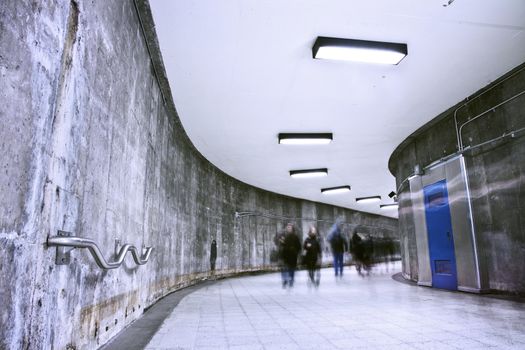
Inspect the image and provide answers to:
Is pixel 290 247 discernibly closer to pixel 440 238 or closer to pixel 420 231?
pixel 420 231

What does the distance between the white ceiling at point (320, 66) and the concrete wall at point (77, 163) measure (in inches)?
28.6

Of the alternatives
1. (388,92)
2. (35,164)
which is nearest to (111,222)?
(35,164)

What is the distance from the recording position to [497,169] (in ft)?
21.5

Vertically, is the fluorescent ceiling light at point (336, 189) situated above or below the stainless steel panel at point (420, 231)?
above

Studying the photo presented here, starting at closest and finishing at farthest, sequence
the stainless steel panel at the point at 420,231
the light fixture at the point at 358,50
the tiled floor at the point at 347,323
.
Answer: the tiled floor at the point at 347,323 → the light fixture at the point at 358,50 → the stainless steel panel at the point at 420,231

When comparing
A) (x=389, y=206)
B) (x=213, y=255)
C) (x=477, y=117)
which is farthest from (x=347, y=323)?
(x=389, y=206)

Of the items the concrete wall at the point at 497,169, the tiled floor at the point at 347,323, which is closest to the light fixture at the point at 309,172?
the concrete wall at the point at 497,169

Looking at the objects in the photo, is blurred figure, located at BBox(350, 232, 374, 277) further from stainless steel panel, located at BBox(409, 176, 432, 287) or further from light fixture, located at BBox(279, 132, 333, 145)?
light fixture, located at BBox(279, 132, 333, 145)

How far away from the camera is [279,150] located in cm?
1049

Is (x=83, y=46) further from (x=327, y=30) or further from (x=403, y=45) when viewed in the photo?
(x=403, y=45)

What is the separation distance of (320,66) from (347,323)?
3814mm

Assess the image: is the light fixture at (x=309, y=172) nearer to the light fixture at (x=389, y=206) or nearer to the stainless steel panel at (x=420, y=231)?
the stainless steel panel at (x=420, y=231)

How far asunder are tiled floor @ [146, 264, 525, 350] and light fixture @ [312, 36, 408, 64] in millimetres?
3659

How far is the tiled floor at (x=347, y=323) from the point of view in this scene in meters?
3.51
